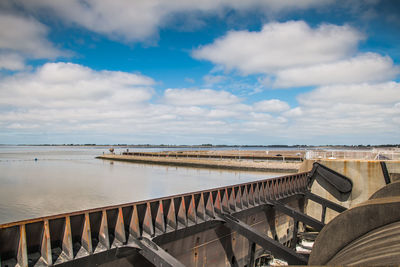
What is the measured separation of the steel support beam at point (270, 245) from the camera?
370 inches

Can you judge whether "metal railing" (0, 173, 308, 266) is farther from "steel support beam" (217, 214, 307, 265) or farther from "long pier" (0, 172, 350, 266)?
"steel support beam" (217, 214, 307, 265)

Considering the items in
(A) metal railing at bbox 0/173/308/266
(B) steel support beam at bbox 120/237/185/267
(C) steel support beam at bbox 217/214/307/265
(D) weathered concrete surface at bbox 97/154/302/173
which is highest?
(A) metal railing at bbox 0/173/308/266

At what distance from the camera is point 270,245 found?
10.2m

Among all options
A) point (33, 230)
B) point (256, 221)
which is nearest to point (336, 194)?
point (256, 221)

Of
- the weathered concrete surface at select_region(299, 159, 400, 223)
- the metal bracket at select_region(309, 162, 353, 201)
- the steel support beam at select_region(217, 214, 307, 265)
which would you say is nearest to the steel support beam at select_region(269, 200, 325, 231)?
the steel support beam at select_region(217, 214, 307, 265)

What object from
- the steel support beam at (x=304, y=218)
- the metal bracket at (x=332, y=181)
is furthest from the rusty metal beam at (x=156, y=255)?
the metal bracket at (x=332, y=181)

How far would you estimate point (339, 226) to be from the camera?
8484mm

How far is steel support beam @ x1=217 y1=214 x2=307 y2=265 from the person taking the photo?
940 cm

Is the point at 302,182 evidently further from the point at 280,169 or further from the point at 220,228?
the point at 280,169

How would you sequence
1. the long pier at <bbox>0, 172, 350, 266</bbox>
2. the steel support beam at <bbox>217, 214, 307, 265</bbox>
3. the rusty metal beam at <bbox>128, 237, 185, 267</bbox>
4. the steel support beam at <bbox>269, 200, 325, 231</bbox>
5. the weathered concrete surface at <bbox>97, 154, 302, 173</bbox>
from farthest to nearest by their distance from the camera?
the weathered concrete surface at <bbox>97, 154, 302, 173</bbox>
the steel support beam at <bbox>269, 200, 325, 231</bbox>
the steel support beam at <bbox>217, 214, 307, 265</bbox>
the rusty metal beam at <bbox>128, 237, 185, 267</bbox>
the long pier at <bbox>0, 172, 350, 266</bbox>

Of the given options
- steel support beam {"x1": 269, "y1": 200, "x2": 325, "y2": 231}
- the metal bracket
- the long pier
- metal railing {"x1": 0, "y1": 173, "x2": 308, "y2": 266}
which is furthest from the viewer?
the metal bracket

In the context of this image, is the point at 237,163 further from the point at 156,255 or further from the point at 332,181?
the point at 156,255

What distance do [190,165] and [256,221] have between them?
5358 centimetres

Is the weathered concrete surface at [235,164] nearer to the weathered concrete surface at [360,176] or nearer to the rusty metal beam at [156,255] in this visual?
the weathered concrete surface at [360,176]
